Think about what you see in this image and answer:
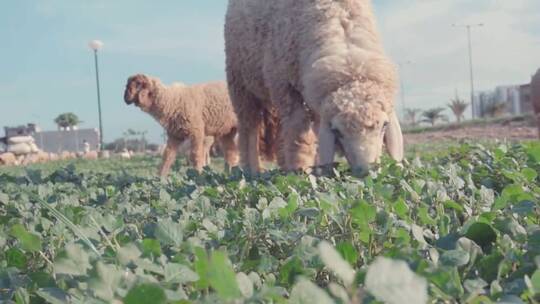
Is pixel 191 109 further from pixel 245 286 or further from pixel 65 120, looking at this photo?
pixel 65 120

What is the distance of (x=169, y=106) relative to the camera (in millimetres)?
15766

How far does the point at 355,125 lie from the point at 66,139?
59.2 m

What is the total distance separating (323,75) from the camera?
19.4 feet

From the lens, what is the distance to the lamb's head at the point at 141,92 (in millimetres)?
15500

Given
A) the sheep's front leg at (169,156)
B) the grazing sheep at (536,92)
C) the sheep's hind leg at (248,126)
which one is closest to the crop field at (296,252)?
A: the sheep's hind leg at (248,126)

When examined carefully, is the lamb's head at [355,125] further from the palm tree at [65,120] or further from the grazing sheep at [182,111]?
the palm tree at [65,120]

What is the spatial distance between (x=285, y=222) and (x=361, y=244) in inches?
10.9

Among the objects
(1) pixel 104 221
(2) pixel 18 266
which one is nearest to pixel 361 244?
(1) pixel 104 221

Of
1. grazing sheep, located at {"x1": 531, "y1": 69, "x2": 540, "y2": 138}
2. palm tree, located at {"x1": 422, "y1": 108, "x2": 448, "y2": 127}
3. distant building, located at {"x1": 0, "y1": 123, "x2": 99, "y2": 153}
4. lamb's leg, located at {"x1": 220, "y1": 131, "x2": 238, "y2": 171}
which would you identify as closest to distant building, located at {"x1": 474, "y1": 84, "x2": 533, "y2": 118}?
palm tree, located at {"x1": 422, "y1": 108, "x2": 448, "y2": 127}

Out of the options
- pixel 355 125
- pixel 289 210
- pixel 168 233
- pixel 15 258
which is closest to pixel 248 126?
pixel 355 125

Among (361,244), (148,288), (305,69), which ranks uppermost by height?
(305,69)

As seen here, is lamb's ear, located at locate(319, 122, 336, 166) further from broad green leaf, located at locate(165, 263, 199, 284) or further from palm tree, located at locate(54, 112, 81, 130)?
palm tree, located at locate(54, 112, 81, 130)

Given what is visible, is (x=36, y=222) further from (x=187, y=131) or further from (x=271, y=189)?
(x=187, y=131)

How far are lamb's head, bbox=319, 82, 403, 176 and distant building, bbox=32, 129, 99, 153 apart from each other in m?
54.2
